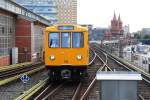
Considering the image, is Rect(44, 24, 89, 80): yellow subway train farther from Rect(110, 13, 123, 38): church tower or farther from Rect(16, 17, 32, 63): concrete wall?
Rect(110, 13, 123, 38): church tower

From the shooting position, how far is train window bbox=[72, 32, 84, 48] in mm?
23062

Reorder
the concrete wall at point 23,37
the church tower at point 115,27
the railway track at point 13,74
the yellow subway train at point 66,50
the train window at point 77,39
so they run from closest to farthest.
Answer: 1. the yellow subway train at point 66,50
2. the train window at point 77,39
3. the railway track at point 13,74
4. the concrete wall at point 23,37
5. the church tower at point 115,27

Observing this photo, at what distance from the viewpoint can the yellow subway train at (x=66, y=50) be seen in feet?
75.2

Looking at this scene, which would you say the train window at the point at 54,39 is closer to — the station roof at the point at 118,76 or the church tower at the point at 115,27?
the station roof at the point at 118,76

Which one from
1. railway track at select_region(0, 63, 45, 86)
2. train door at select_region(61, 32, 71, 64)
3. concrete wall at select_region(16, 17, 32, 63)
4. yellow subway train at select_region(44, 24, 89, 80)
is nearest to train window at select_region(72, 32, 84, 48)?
yellow subway train at select_region(44, 24, 89, 80)

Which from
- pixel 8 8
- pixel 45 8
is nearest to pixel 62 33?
pixel 8 8

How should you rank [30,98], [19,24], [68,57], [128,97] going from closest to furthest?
[128,97], [30,98], [68,57], [19,24]

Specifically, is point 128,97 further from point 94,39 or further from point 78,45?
point 94,39

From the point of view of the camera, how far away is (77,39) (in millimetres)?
23109

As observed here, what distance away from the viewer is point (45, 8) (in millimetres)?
172250

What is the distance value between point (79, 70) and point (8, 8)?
27.4m

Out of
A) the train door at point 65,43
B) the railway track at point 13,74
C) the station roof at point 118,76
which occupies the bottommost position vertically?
the railway track at point 13,74

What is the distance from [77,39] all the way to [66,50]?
0.82m

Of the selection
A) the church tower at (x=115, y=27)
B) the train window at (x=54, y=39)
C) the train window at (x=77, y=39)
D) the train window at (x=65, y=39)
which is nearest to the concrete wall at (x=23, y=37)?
the train window at (x=54, y=39)
